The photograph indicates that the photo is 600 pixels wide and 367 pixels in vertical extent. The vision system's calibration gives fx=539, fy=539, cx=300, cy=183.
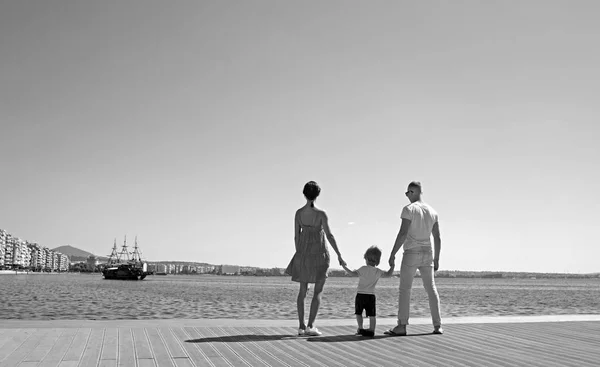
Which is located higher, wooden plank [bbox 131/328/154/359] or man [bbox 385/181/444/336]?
man [bbox 385/181/444/336]

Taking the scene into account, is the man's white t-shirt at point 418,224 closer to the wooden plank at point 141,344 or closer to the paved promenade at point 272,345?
the paved promenade at point 272,345

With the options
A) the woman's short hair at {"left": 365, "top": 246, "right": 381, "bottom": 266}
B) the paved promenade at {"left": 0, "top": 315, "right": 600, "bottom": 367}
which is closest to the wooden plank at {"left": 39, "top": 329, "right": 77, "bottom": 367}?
the paved promenade at {"left": 0, "top": 315, "right": 600, "bottom": 367}

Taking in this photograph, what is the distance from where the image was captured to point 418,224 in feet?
25.0

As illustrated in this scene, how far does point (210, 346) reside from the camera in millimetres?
5715

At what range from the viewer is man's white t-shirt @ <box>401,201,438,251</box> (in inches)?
299

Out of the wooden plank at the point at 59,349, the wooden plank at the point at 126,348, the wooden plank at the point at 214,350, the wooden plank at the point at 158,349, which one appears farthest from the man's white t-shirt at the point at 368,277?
the wooden plank at the point at 59,349

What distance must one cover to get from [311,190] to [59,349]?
3.67 metres

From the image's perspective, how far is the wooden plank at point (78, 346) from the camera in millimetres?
4848

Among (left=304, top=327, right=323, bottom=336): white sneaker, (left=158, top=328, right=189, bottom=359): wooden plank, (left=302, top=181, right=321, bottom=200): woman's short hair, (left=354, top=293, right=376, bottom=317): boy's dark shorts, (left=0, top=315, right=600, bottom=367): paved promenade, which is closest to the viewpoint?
(left=0, top=315, right=600, bottom=367): paved promenade

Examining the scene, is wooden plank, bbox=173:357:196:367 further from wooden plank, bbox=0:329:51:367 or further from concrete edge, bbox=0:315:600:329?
concrete edge, bbox=0:315:600:329

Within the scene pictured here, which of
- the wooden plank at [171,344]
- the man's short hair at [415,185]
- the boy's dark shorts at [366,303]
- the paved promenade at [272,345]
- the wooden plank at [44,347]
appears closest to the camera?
the wooden plank at [44,347]

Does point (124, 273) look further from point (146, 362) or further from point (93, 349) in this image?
point (146, 362)

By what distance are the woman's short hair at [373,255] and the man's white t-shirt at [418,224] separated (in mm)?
496

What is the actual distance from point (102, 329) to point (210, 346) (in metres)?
1.76
